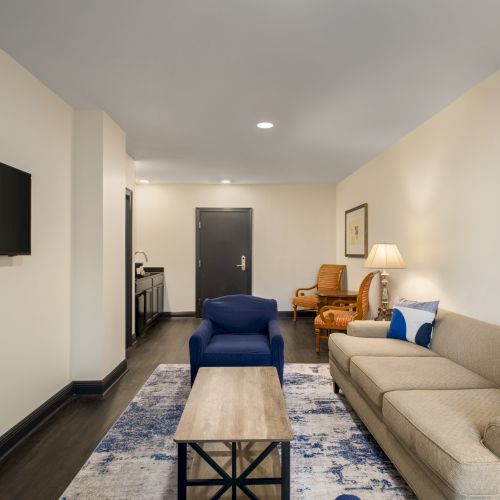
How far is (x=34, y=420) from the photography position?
2617 millimetres

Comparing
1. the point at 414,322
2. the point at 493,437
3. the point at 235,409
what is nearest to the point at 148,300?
the point at 414,322

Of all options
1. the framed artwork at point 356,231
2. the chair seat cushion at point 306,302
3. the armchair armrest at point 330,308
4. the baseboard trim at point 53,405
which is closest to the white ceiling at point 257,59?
the framed artwork at point 356,231

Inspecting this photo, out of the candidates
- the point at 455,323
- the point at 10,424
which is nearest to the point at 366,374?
the point at 455,323

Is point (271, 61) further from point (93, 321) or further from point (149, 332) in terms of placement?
point (149, 332)

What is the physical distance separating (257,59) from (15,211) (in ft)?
5.86

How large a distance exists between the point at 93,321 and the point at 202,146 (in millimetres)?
2271

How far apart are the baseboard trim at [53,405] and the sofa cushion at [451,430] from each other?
225cm

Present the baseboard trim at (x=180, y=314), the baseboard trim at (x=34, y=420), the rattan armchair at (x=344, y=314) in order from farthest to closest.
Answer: the baseboard trim at (x=180, y=314) < the rattan armchair at (x=344, y=314) < the baseboard trim at (x=34, y=420)

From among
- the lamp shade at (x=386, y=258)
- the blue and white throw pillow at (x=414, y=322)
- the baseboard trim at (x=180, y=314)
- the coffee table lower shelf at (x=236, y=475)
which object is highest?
the lamp shade at (x=386, y=258)

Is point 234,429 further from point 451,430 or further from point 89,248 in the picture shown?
point 89,248

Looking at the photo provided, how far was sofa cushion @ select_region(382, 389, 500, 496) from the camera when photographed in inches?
54.6

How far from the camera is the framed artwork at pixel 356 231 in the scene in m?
5.26

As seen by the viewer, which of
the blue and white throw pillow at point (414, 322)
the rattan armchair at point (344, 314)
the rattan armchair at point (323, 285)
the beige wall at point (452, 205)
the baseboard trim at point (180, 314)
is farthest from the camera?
the baseboard trim at point (180, 314)

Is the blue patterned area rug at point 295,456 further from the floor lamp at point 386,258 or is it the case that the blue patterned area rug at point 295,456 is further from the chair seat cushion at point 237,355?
the floor lamp at point 386,258
